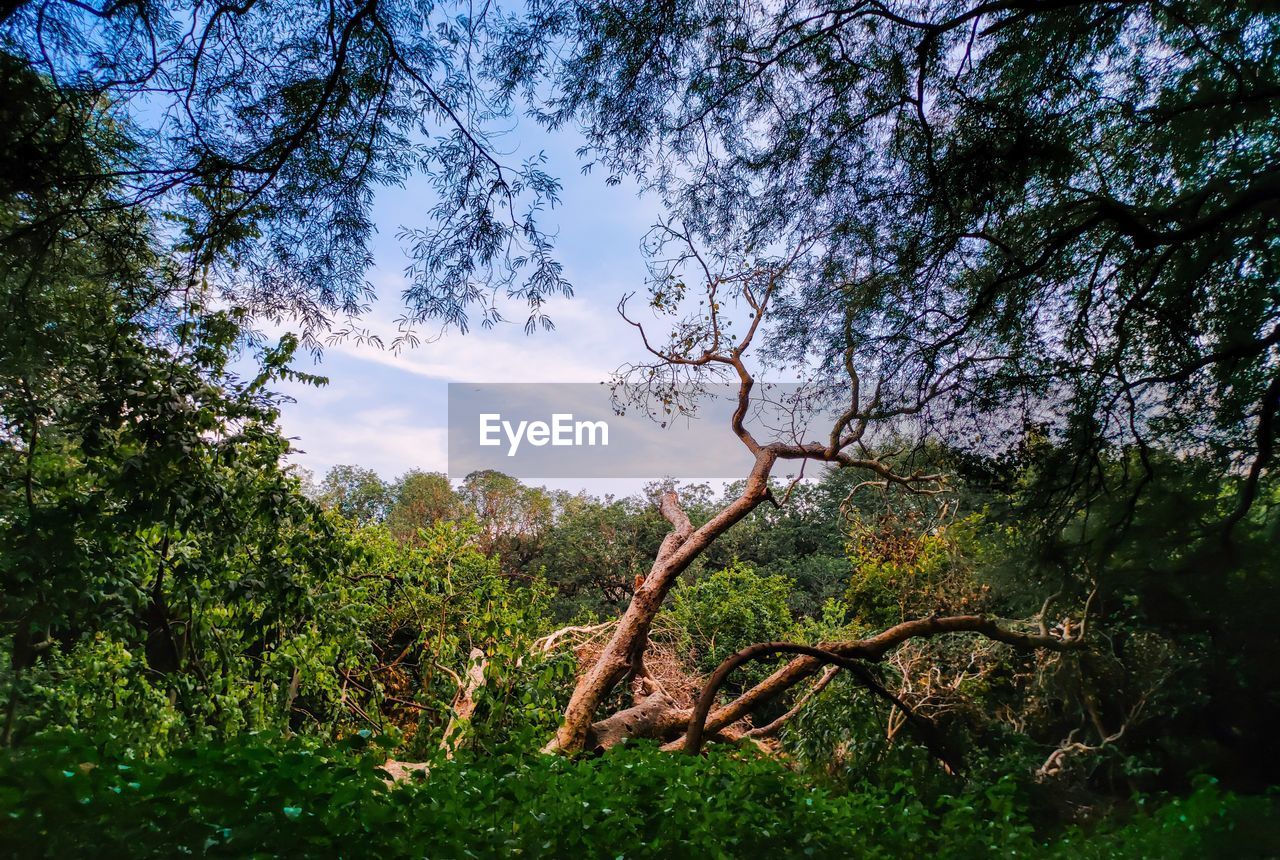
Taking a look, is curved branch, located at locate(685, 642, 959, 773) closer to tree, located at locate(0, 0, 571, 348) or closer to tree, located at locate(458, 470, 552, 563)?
tree, located at locate(0, 0, 571, 348)

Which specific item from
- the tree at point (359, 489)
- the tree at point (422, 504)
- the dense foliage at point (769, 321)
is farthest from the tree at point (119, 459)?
the tree at point (359, 489)

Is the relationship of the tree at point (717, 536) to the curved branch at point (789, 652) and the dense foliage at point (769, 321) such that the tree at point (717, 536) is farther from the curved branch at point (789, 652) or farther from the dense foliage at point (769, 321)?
the dense foliage at point (769, 321)

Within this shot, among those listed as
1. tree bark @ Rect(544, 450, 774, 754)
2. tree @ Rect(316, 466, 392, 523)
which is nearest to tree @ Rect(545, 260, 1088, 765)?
tree bark @ Rect(544, 450, 774, 754)

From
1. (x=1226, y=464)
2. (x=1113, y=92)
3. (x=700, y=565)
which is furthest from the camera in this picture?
(x=700, y=565)

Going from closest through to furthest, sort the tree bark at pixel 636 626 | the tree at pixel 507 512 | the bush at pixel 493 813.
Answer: the bush at pixel 493 813
the tree bark at pixel 636 626
the tree at pixel 507 512

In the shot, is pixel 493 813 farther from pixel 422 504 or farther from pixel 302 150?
pixel 422 504

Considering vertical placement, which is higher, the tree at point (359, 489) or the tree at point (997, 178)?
the tree at point (997, 178)

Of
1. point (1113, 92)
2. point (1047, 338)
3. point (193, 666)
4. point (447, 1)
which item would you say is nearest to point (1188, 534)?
point (1047, 338)

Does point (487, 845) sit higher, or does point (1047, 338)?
point (1047, 338)

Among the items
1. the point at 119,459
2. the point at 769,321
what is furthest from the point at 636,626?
the point at 119,459

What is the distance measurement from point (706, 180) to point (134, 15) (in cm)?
235

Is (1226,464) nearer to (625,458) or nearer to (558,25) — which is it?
(558,25)

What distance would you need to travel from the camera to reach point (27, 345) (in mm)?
2672

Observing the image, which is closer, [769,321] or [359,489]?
[769,321]
